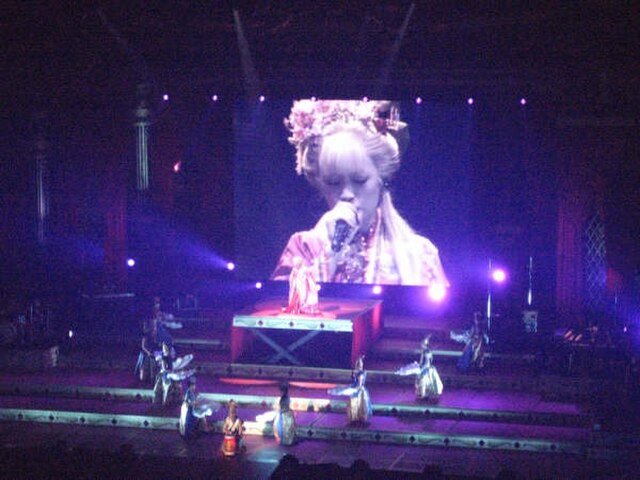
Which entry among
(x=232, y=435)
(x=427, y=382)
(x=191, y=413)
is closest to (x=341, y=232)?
(x=427, y=382)

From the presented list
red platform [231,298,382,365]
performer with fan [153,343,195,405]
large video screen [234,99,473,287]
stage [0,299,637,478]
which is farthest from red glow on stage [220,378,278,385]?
large video screen [234,99,473,287]

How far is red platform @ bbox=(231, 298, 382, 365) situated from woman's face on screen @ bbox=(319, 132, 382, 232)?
2176 mm

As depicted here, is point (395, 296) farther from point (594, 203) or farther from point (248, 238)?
point (594, 203)

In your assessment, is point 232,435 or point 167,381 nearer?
point 232,435

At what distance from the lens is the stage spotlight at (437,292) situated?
16.5 meters

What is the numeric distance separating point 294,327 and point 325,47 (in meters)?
4.83

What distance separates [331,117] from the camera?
16531mm

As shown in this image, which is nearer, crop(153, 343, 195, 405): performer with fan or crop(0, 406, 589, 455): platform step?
crop(0, 406, 589, 455): platform step

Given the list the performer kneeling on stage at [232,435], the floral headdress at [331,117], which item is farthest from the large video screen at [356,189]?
the performer kneeling on stage at [232,435]

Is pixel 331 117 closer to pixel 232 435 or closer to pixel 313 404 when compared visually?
pixel 313 404

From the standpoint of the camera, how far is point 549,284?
1608 centimetres

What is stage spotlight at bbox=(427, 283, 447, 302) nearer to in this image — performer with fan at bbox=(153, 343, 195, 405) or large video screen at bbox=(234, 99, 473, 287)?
large video screen at bbox=(234, 99, 473, 287)

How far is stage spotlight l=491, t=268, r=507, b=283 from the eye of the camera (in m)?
16.2

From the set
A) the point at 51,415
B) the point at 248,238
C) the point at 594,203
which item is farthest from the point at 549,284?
the point at 51,415
